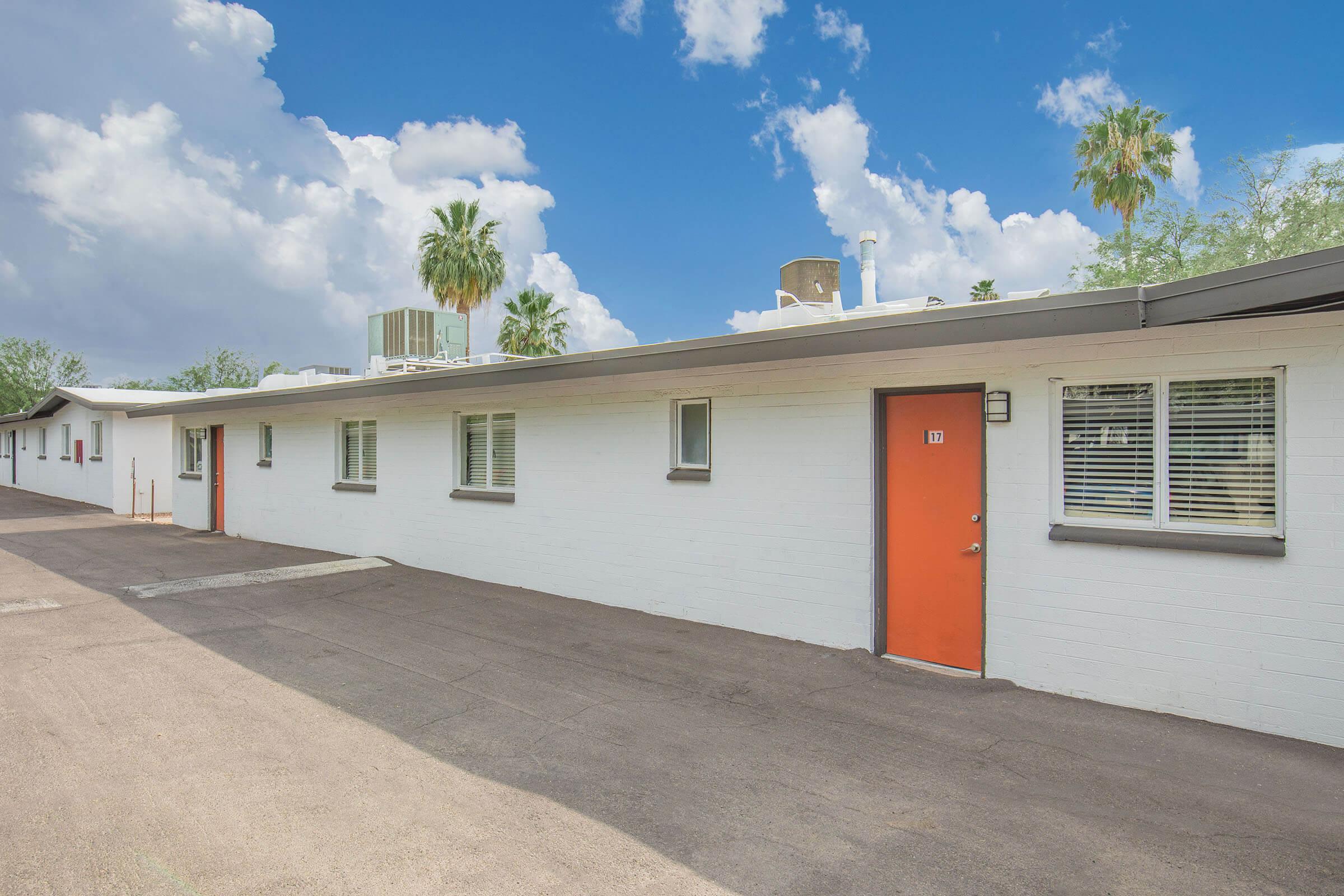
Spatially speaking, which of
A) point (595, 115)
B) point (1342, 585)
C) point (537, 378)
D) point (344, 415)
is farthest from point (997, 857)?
point (595, 115)

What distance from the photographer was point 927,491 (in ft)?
19.7

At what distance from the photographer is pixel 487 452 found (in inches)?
384

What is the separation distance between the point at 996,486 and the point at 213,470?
16028 millimetres

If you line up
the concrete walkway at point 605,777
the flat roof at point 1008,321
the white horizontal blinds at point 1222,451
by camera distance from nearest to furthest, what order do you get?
the concrete walkway at point 605,777, the flat roof at point 1008,321, the white horizontal blinds at point 1222,451

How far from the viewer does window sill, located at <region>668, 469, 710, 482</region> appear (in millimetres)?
7359

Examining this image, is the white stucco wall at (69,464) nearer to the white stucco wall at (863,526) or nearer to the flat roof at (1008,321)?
the white stucco wall at (863,526)

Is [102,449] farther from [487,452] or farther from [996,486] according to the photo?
[996,486]

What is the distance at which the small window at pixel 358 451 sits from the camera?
11750mm

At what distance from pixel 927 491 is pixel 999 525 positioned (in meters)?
0.65

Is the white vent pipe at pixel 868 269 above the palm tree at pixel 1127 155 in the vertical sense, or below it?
below

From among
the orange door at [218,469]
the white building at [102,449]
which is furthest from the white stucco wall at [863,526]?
the white building at [102,449]

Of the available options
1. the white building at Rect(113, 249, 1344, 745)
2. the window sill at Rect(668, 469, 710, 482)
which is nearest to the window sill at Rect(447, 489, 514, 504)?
the white building at Rect(113, 249, 1344, 745)

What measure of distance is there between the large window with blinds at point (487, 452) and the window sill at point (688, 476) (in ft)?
8.63

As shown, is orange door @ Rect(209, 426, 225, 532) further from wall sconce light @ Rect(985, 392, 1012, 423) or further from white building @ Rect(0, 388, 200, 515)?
wall sconce light @ Rect(985, 392, 1012, 423)
